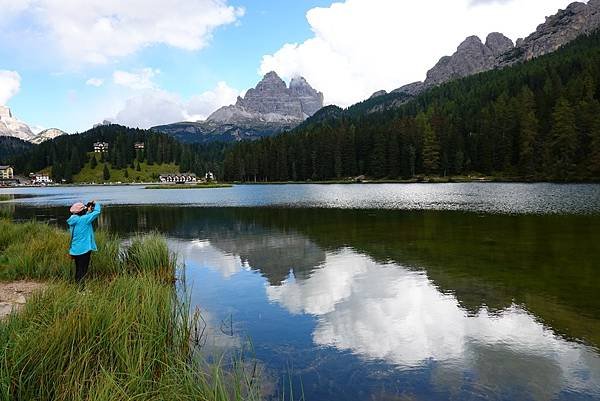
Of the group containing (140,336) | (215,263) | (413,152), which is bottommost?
(215,263)

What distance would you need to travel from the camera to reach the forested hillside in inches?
4082

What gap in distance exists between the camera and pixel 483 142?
13312 centimetres

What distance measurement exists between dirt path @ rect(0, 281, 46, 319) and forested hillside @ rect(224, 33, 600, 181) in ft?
369

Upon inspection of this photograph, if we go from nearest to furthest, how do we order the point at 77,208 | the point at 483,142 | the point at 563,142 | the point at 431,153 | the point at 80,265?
the point at 77,208 < the point at 80,265 < the point at 563,142 < the point at 483,142 < the point at 431,153

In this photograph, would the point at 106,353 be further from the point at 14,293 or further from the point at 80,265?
the point at 14,293

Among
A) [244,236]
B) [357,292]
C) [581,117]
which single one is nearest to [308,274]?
[357,292]

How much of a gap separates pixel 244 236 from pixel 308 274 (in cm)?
1436

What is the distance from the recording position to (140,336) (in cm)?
867

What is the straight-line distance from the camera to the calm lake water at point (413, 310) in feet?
30.5

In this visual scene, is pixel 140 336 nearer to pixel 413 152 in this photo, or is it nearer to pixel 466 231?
pixel 466 231

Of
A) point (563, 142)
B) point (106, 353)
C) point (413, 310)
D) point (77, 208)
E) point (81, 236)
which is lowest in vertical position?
point (413, 310)

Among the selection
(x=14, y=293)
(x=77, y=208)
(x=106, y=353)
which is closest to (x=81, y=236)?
(x=77, y=208)

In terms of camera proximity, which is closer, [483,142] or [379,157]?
[483,142]

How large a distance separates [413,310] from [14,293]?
1415 centimetres
